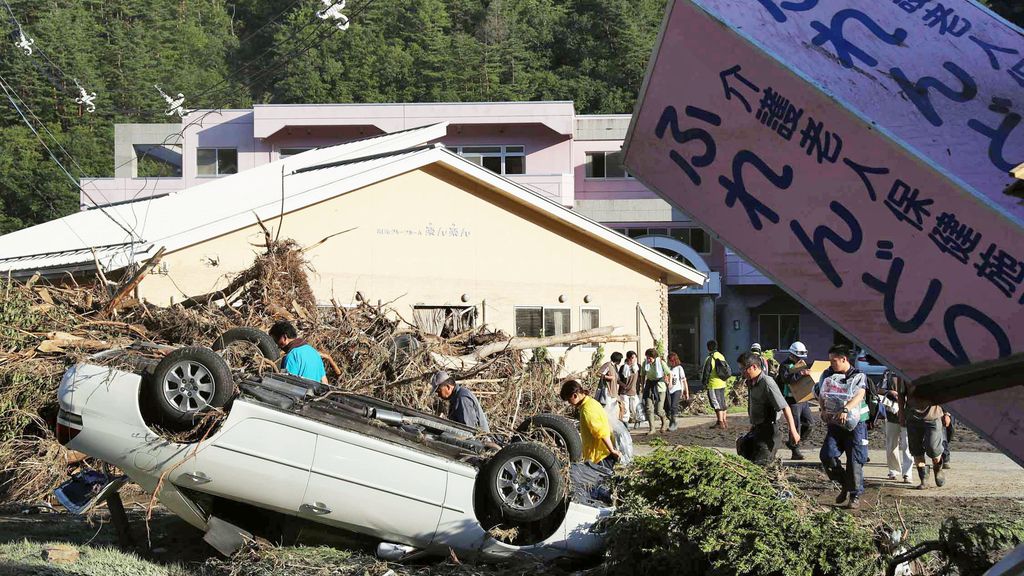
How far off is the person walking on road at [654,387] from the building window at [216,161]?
32.9 m

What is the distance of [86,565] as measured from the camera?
27.8 feet

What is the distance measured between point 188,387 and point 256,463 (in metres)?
0.86

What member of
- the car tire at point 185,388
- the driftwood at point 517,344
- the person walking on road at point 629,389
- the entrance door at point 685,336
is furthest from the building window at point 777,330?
the car tire at point 185,388

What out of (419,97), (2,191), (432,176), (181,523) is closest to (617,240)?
(432,176)

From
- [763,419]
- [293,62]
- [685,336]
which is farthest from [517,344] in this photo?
[293,62]

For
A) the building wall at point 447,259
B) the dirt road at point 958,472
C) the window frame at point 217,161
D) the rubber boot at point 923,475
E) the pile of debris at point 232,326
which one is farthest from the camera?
the window frame at point 217,161

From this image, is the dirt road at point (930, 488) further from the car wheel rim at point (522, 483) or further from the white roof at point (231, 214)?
the white roof at point (231, 214)

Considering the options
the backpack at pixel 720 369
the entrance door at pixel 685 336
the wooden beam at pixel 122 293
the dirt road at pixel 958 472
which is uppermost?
the wooden beam at pixel 122 293

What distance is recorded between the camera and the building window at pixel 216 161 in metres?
49.1

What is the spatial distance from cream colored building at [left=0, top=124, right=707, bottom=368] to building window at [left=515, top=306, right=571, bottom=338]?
27 mm

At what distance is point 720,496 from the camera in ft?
21.7

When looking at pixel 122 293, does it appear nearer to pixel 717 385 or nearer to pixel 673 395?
pixel 673 395

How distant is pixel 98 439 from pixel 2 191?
58687 millimetres

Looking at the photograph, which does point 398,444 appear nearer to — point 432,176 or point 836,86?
point 836,86
